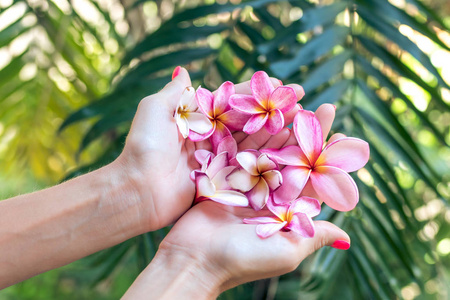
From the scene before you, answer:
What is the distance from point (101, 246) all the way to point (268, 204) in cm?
25

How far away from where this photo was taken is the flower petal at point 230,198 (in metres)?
0.60

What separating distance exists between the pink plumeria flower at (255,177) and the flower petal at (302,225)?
63 mm

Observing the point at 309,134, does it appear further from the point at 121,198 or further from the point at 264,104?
the point at 121,198

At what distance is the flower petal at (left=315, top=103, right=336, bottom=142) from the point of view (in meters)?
0.61

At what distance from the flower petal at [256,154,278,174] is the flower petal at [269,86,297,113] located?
0.27 feet

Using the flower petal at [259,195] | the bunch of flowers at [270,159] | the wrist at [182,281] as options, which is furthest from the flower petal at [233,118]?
→ the wrist at [182,281]

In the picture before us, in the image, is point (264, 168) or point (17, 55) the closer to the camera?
point (264, 168)

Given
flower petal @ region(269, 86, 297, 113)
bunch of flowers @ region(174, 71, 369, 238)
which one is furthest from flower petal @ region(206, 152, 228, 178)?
flower petal @ region(269, 86, 297, 113)

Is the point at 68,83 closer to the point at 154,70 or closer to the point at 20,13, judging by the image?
the point at 20,13

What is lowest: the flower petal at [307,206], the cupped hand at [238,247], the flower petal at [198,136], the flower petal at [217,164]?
the cupped hand at [238,247]

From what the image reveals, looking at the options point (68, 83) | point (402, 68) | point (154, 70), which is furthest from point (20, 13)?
point (402, 68)

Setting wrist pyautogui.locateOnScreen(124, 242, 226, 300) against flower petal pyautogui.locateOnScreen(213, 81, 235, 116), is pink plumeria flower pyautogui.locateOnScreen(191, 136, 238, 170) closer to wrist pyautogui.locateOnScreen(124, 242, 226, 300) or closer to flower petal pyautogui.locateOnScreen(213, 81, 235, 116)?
flower petal pyautogui.locateOnScreen(213, 81, 235, 116)

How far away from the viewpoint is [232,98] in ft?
2.14

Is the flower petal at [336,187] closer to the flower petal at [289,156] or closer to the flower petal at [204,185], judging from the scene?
the flower petal at [289,156]
